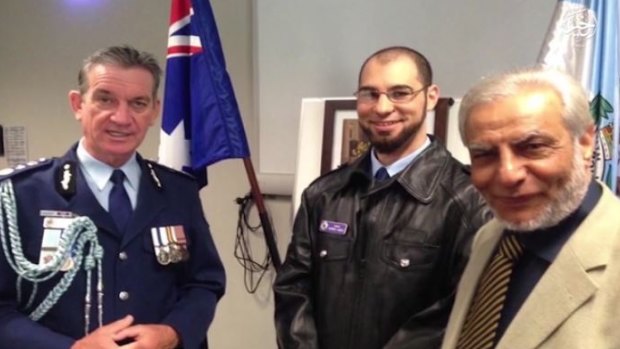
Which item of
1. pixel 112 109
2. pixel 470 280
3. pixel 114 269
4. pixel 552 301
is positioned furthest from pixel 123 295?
pixel 552 301

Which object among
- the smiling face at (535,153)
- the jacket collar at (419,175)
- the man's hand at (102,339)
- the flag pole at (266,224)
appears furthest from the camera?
the flag pole at (266,224)

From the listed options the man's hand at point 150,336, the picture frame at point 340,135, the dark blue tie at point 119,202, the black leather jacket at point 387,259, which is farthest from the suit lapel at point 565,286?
the picture frame at point 340,135

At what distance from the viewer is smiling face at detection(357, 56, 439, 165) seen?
1.54 meters

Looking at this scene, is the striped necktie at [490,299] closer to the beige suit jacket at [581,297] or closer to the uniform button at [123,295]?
the beige suit jacket at [581,297]

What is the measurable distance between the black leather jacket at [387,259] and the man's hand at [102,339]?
0.50 metres

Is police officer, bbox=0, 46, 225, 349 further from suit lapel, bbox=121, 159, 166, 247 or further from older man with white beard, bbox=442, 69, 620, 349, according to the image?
older man with white beard, bbox=442, 69, 620, 349

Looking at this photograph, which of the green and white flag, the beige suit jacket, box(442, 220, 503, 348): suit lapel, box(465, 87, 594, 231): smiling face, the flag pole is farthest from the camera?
the flag pole

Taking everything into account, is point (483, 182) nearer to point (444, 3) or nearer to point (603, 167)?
point (603, 167)

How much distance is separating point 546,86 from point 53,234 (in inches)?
43.0

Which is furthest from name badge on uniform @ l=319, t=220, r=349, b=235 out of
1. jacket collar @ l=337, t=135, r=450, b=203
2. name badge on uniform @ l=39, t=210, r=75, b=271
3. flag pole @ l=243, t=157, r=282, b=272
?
Result: flag pole @ l=243, t=157, r=282, b=272

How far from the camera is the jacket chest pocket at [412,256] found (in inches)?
56.8

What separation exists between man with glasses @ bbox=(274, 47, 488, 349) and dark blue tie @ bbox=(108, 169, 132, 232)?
19.7 inches

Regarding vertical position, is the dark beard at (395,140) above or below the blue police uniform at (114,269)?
above

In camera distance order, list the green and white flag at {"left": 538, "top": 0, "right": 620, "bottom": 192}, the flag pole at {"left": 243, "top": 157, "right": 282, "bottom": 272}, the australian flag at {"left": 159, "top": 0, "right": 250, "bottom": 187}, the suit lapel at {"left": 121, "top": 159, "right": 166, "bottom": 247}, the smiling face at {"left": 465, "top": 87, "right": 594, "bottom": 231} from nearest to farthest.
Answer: the smiling face at {"left": 465, "top": 87, "right": 594, "bottom": 231} → the suit lapel at {"left": 121, "top": 159, "right": 166, "bottom": 247} → the green and white flag at {"left": 538, "top": 0, "right": 620, "bottom": 192} → the australian flag at {"left": 159, "top": 0, "right": 250, "bottom": 187} → the flag pole at {"left": 243, "top": 157, "right": 282, "bottom": 272}
